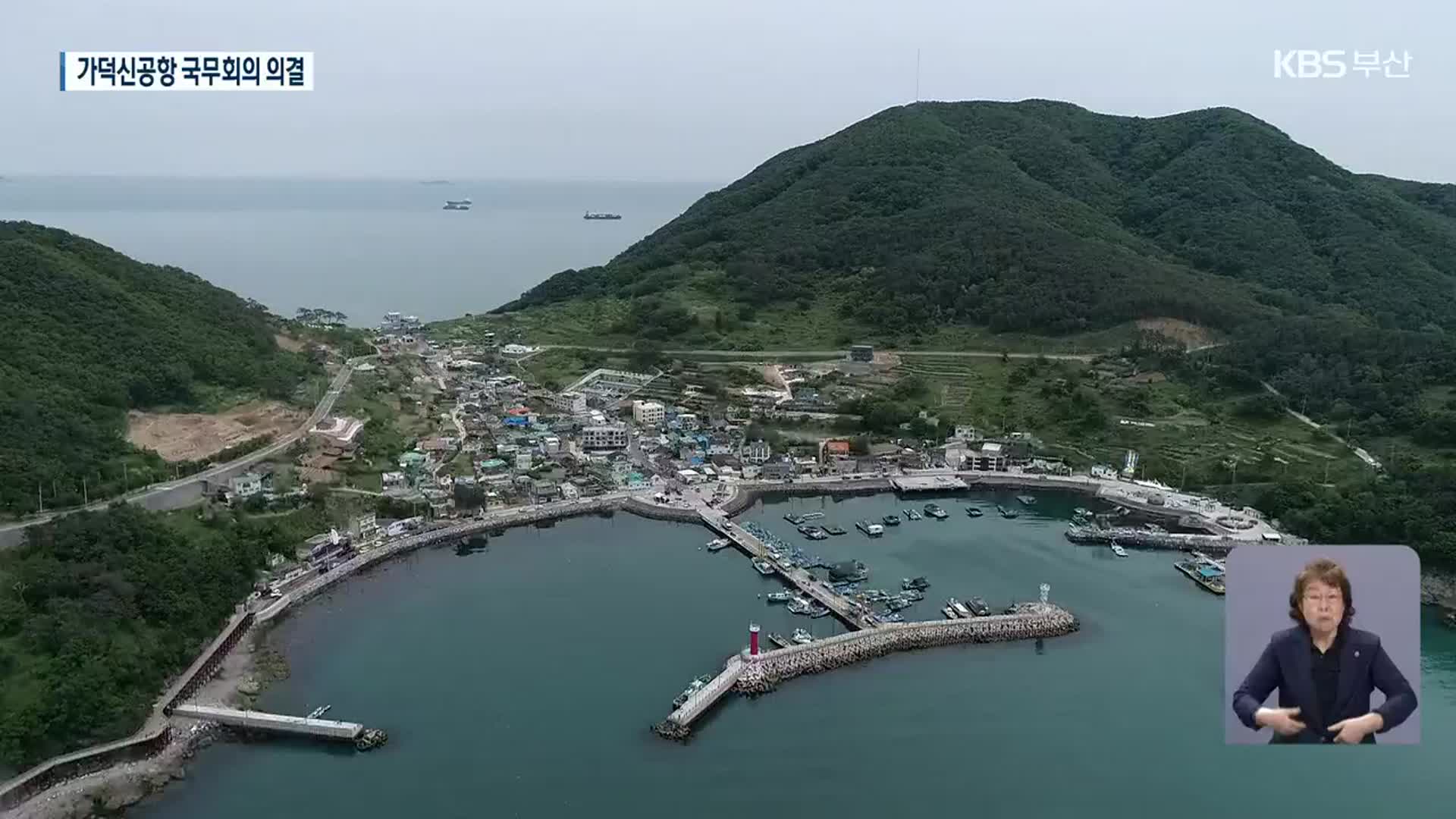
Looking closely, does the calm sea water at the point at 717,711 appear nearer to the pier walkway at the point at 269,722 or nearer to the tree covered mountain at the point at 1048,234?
the pier walkway at the point at 269,722

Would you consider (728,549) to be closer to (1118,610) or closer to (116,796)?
(1118,610)

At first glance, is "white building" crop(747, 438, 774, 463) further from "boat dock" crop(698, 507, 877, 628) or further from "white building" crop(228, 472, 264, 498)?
"white building" crop(228, 472, 264, 498)

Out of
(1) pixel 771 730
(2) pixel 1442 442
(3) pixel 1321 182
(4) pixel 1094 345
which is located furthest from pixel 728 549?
(3) pixel 1321 182

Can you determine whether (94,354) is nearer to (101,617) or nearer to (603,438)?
(101,617)

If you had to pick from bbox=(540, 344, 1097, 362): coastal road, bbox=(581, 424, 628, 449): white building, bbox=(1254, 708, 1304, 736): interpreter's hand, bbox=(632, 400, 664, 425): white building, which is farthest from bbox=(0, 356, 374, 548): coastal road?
bbox=(1254, 708, 1304, 736): interpreter's hand

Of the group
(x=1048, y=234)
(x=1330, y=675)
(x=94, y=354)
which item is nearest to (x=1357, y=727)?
(x=1330, y=675)
